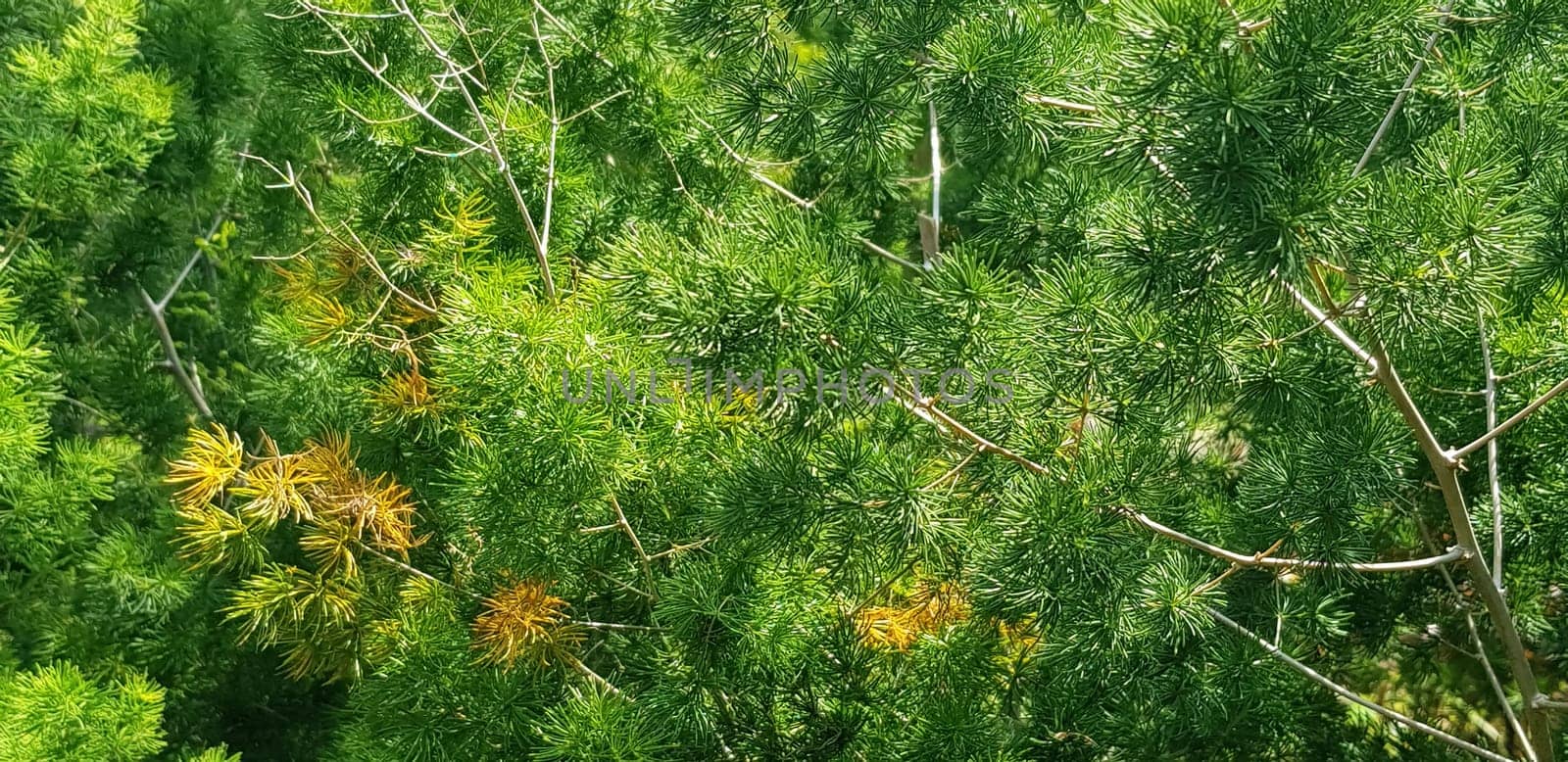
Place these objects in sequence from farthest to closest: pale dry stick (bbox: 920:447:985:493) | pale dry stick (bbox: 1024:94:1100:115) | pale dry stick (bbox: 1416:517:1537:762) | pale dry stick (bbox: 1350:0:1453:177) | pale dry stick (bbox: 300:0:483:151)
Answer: pale dry stick (bbox: 300:0:483:151)
pale dry stick (bbox: 1416:517:1537:762)
pale dry stick (bbox: 920:447:985:493)
pale dry stick (bbox: 1024:94:1100:115)
pale dry stick (bbox: 1350:0:1453:177)

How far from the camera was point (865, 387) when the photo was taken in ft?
4.49

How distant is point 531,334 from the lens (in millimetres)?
1860

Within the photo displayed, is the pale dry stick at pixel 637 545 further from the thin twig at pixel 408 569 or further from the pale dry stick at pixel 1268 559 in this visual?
the pale dry stick at pixel 1268 559

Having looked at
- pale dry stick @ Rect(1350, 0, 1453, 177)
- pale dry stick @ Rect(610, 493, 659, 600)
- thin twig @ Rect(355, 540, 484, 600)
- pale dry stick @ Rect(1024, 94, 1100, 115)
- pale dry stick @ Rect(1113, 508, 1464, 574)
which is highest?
pale dry stick @ Rect(1350, 0, 1453, 177)

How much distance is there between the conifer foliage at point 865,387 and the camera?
52.1 inches

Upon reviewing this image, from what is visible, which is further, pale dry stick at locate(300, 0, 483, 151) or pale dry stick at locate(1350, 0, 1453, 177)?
pale dry stick at locate(300, 0, 483, 151)

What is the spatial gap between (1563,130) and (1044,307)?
0.66m

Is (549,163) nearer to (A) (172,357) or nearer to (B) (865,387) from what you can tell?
(B) (865,387)

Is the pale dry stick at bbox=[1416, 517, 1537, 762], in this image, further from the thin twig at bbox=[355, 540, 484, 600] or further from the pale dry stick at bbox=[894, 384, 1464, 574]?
the thin twig at bbox=[355, 540, 484, 600]

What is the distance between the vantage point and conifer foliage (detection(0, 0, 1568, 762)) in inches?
52.1

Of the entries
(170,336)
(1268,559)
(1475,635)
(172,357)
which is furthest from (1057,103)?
(170,336)

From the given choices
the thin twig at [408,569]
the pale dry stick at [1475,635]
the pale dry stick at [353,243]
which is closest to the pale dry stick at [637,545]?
the thin twig at [408,569]

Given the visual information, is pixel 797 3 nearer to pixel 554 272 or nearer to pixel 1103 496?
pixel 1103 496

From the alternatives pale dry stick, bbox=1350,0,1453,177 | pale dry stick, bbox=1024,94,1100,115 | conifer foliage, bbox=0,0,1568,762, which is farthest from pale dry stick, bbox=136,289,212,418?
pale dry stick, bbox=1350,0,1453,177
